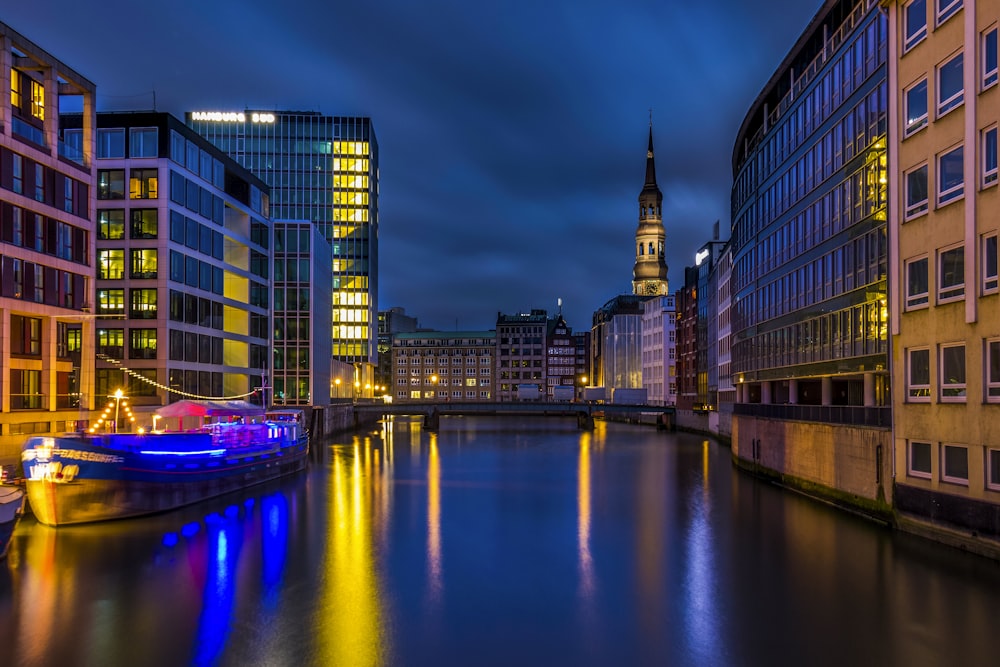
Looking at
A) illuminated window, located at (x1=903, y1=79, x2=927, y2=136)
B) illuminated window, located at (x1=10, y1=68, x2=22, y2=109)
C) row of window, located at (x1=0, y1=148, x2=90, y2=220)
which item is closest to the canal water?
illuminated window, located at (x1=903, y1=79, x2=927, y2=136)

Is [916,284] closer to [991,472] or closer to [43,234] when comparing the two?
[991,472]

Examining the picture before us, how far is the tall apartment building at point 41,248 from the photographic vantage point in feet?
153

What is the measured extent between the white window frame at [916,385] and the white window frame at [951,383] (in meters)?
0.71

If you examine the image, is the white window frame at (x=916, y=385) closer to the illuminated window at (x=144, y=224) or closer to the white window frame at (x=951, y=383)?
the white window frame at (x=951, y=383)

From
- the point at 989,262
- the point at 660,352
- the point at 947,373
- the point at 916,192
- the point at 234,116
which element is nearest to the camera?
the point at 989,262

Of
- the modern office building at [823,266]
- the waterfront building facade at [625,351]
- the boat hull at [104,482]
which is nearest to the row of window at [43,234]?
the boat hull at [104,482]

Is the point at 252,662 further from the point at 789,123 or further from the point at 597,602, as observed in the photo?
the point at 789,123

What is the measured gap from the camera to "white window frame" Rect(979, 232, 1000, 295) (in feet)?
89.1

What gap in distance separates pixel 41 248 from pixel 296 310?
59079 mm

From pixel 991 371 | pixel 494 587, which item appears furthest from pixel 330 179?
pixel 991 371

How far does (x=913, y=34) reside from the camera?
107 feet

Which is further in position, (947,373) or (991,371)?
(947,373)

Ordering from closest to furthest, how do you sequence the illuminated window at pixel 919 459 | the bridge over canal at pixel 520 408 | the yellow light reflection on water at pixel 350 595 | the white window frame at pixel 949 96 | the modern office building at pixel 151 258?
the yellow light reflection on water at pixel 350 595 < the white window frame at pixel 949 96 < the illuminated window at pixel 919 459 < the modern office building at pixel 151 258 < the bridge over canal at pixel 520 408

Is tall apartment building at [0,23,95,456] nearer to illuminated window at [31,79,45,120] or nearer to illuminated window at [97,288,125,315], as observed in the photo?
illuminated window at [31,79,45,120]
